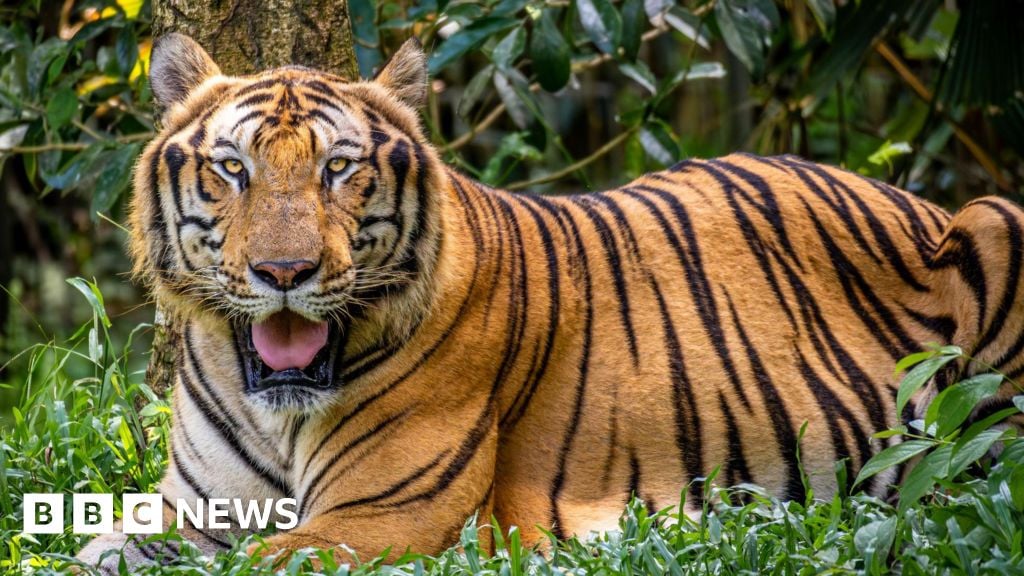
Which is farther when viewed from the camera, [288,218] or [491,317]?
[491,317]

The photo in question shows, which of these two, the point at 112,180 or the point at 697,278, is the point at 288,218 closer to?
the point at 697,278

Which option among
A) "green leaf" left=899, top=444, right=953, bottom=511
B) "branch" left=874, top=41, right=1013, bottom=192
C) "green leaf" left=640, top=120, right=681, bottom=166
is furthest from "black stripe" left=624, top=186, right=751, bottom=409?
"branch" left=874, top=41, right=1013, bottom=192

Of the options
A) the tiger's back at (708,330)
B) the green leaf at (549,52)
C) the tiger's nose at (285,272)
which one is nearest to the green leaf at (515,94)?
the green leaf at (549,52)

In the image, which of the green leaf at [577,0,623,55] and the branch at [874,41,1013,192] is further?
the branch at [874,41,1013,192]

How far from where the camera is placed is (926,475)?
9.57 ft

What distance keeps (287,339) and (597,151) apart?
150 inches

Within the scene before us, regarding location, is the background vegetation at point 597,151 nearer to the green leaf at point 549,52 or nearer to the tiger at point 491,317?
the green leaf at point 549,52

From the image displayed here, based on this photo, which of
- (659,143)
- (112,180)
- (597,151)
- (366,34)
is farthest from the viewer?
(597,151)

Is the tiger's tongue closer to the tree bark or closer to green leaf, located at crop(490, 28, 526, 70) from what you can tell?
the tree bark

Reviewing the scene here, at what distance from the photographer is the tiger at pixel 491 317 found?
346 centimetres

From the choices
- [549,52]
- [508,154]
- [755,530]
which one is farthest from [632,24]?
[755,530]

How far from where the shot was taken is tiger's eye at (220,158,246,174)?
11.3ft

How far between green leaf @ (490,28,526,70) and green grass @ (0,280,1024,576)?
1666 mm

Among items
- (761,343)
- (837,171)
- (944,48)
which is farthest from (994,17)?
(761,343)
